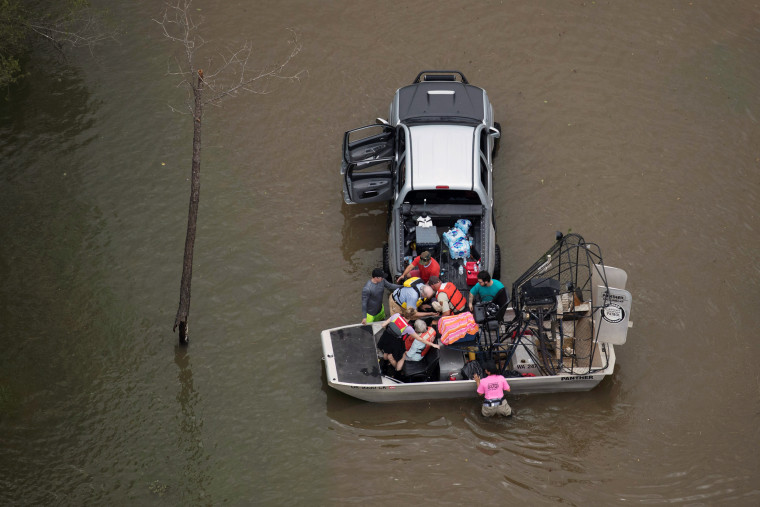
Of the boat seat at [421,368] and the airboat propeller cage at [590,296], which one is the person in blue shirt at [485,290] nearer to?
the airboat propeller cage at [590,296]

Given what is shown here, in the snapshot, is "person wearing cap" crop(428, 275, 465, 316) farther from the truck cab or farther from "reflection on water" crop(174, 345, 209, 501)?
"reflection on water" crop(174, 345, 209, 501)

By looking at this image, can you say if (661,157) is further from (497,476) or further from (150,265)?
(150,265)

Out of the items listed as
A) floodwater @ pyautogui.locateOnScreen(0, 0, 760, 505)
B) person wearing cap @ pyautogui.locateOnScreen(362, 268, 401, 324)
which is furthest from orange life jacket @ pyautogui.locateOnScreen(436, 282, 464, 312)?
floodwater @ pyautogui.locateOnScreen(0, 0, 760, 505)

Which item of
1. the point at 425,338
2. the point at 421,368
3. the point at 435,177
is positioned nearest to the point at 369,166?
the point at 435,177

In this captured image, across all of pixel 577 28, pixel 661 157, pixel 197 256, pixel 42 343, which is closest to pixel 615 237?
pixel 661 157

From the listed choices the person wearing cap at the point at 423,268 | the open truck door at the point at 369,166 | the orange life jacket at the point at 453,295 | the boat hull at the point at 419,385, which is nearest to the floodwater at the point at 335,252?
the boat hull at the point at 419,385

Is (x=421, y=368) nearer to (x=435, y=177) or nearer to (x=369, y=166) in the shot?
(x=435, y=177)
